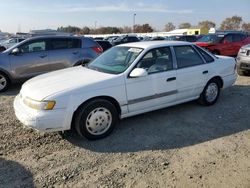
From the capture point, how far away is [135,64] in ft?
15.8

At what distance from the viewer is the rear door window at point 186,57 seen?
17.9 ft

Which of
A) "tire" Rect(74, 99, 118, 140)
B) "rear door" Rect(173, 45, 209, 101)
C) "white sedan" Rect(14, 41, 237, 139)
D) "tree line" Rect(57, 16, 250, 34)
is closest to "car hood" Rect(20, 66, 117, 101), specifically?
"white sedan" Rect(14, 41, 237, 139)

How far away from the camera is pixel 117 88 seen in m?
4.54

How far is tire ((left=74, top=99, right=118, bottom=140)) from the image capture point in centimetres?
427

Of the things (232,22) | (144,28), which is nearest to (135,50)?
(144,28)

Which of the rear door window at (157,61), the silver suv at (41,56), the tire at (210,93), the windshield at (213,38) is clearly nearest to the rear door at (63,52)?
the silver suv at (41,56)

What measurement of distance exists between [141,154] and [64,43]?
586cm

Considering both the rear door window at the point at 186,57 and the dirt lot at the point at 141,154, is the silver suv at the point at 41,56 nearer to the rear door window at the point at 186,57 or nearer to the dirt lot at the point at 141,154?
the dirt lot at the point at 141,154

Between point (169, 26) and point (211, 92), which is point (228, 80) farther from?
point (169, 26)

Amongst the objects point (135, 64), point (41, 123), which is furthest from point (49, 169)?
point (135, 64)

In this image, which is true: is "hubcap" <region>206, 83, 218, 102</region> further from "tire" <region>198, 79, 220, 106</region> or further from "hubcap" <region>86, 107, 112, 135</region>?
"hubcap" <region>86, 107, 112, 135</region>

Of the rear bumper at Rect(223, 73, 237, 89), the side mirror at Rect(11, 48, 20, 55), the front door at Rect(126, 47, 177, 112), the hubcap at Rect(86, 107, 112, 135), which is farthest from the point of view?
the side mirror at Rect(11, 48, 20, 55)

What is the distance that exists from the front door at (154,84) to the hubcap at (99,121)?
0.45 m

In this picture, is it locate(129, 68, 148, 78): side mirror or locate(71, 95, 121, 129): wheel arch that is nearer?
locate(71, 95, 121, 129): wheel arch
